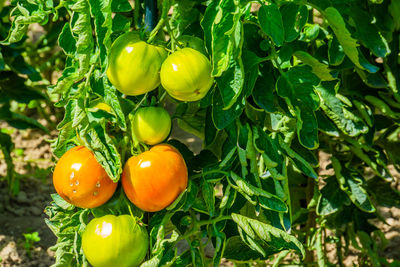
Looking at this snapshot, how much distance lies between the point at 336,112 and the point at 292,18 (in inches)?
13.5

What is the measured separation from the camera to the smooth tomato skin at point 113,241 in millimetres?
1083

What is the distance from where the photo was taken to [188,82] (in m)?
1.02

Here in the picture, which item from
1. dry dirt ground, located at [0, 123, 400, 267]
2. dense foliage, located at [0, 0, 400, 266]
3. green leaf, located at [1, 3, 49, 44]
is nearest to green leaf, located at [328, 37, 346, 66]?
dense foliage, located at [0, 0, 400, 266]

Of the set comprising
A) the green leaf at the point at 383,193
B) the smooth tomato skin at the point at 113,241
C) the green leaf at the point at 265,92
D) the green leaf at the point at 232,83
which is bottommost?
the green leaf at the point at 383,193

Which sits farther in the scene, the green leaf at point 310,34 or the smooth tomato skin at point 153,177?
the green leaf at point 310,34

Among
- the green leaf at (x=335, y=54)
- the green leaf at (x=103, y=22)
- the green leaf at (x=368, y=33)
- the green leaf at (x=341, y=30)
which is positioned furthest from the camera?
the green leaf at (x=368, y=33)

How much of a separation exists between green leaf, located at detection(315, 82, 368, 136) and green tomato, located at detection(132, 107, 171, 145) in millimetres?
417

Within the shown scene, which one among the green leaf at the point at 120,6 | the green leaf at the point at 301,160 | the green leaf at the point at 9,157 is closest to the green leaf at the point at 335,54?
the green leaf at the point at 301,160

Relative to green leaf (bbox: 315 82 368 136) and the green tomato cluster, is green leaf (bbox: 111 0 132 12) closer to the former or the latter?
the green tomato cluster

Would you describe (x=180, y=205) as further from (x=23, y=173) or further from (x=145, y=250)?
(x=23, y=173)

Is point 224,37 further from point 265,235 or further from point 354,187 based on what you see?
point 354,187

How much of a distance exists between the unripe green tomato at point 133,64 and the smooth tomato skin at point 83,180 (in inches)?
5.9

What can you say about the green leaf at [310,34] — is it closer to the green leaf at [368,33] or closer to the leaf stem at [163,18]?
the green leaf at [368,33]

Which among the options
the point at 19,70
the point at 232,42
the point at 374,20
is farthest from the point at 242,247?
the point at 19,70
